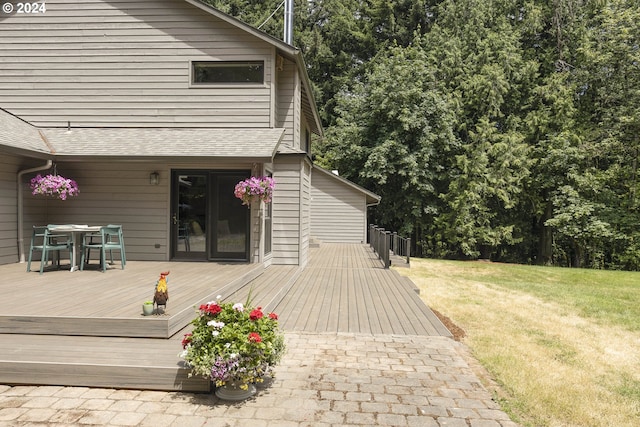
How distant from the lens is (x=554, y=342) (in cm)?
498

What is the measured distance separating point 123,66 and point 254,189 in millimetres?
4461

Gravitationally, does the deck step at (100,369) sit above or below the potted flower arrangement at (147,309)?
below

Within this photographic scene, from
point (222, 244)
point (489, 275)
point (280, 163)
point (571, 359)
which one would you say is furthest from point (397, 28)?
point (571, 359)

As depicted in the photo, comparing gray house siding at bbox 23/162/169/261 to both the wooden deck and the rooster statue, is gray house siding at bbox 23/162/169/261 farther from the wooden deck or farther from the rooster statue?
the rooster statue

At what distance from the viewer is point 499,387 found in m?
3.35

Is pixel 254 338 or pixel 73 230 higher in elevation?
pixel 73 230

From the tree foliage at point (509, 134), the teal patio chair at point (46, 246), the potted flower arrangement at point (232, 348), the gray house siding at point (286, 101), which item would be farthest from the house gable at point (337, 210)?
the potted flower arrangement at point (232, 348)

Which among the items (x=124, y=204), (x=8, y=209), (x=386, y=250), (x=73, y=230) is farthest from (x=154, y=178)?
(x=386, y=250)

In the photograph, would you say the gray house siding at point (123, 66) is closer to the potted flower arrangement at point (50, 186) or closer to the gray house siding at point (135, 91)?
the gray house siding at point (135, 91)

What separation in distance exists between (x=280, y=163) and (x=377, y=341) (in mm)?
5151

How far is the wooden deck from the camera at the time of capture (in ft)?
10.3

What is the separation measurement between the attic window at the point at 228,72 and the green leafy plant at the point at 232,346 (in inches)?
259

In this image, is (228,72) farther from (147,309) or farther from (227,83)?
(147,309)

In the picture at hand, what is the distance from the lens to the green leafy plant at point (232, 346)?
9.12 feet
